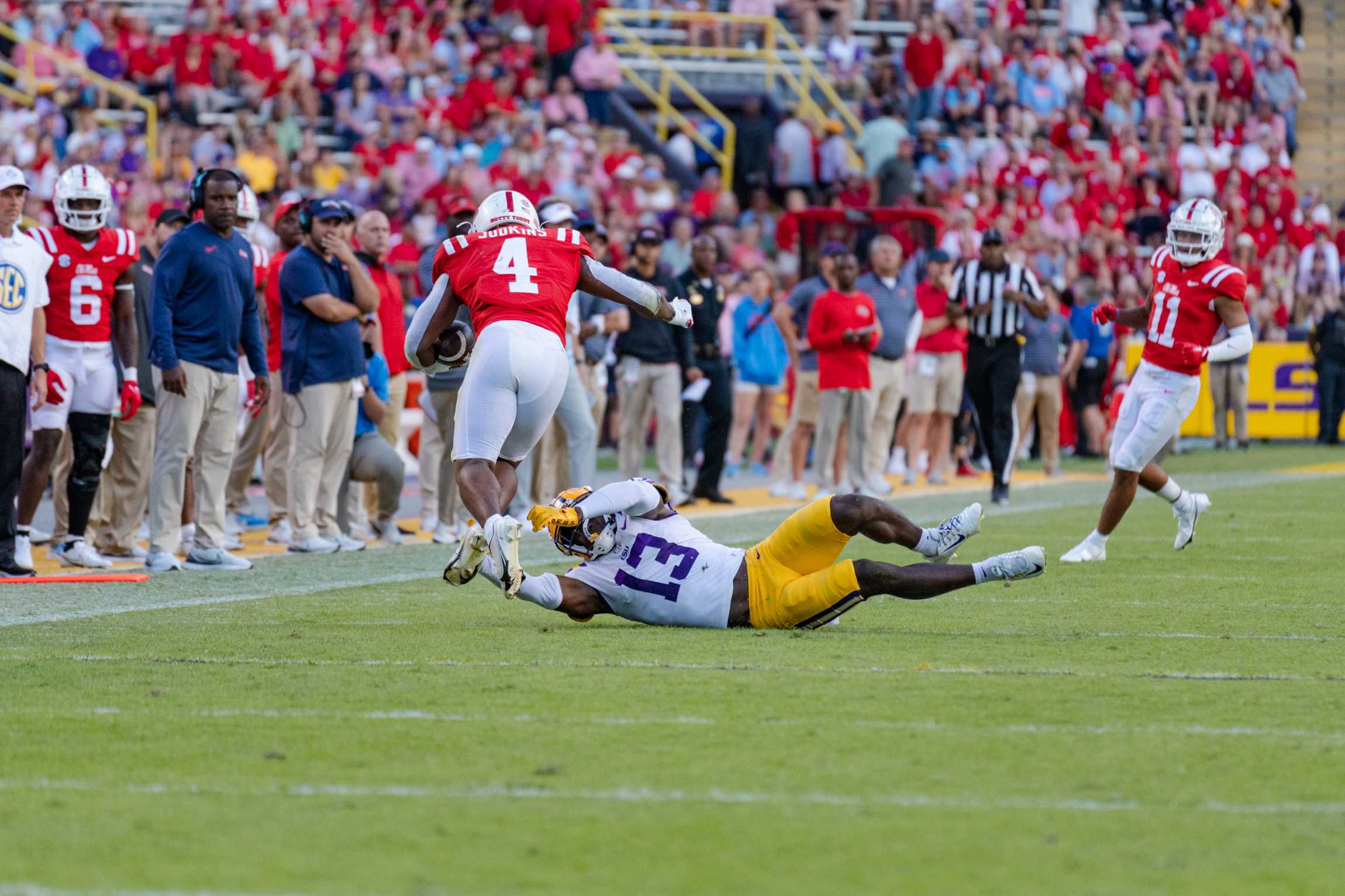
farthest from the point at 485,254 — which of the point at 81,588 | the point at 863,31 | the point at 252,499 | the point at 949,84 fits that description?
the point at 863,31

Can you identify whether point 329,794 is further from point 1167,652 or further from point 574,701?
point 1167,652

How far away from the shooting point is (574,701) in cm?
587

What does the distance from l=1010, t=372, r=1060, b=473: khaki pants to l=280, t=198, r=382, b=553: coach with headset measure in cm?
874

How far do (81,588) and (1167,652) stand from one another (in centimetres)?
521

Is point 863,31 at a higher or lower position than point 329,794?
higher

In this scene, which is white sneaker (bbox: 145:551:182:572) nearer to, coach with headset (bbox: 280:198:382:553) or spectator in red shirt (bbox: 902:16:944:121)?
coach with headset (bbox: 280:198:382:553)

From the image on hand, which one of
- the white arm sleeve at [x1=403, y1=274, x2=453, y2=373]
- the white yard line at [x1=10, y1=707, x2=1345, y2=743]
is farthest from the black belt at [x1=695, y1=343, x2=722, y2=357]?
the white yard line at [x1=10, y1=707, x2=1345, y2=743]

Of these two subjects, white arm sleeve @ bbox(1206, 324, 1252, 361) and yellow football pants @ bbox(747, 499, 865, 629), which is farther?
white arm sleeve @ bbox(1206, 324, 1252, 361)

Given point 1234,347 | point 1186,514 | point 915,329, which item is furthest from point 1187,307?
point 915,329

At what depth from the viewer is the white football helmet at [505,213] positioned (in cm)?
854

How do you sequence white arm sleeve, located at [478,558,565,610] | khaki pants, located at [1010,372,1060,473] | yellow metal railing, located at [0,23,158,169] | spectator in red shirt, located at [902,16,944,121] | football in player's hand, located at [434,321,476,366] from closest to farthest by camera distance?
white arm sleeve, located at [478,558,565,610] → football in player's hand, located at [434,321,476,366] → khaki pants, located at [1010,372,1060,473] → yellow metal railing, located at [0,23,158,169] → spectator in red shirt, located at [902,16,944,121]

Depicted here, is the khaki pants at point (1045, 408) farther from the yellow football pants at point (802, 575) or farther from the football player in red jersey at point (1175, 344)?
the yellow football pants at point (802, 575)

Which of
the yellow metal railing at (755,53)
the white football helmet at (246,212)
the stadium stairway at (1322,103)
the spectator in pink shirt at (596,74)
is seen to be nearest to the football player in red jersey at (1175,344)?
the white football helmet at (246,212)

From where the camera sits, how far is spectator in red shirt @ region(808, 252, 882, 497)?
15.7m
